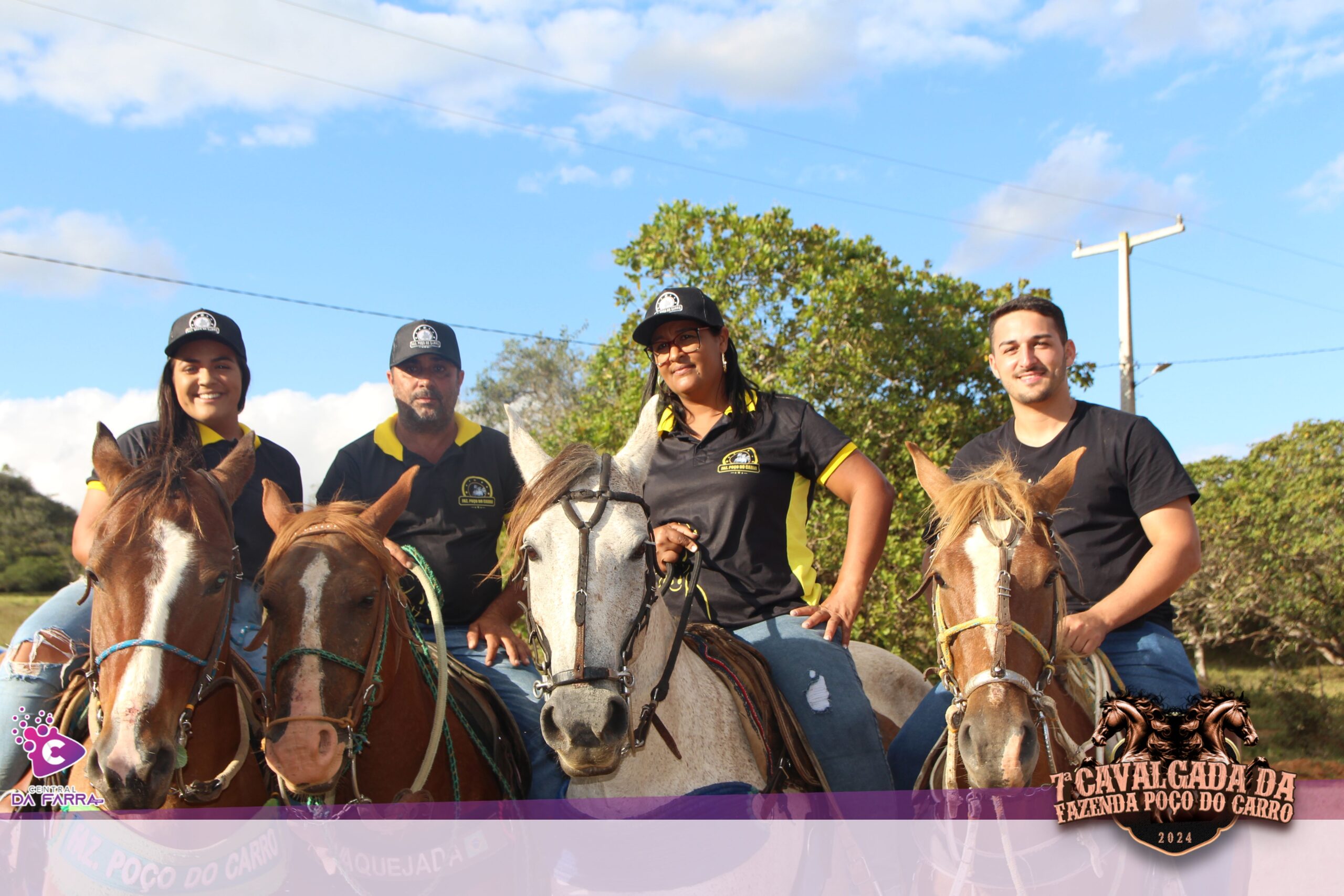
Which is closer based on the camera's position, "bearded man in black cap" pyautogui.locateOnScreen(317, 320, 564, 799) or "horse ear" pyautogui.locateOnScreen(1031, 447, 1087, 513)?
"horse ear" pyautogui.locateOnScreen(1031, 447, 1087, 513)

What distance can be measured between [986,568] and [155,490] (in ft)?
8.85

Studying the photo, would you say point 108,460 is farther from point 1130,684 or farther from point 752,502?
point 1130,684

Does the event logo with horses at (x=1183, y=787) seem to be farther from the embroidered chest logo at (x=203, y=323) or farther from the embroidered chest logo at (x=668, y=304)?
the embroidered chest logo at (x=203, y=323)

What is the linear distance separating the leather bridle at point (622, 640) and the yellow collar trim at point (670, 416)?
119cm

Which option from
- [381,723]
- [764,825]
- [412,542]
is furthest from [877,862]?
[412,542]

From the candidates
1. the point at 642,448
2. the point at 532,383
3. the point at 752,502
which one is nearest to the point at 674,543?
the point at 642,448

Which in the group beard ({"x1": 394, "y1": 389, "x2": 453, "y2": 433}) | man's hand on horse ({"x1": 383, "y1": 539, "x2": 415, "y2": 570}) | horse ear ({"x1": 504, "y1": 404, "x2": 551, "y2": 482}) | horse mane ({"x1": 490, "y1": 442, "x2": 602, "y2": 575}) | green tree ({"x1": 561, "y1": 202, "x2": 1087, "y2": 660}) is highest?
green tree ({"x1": 561, "y1": 202, "x2": 1087, "y2": 660})

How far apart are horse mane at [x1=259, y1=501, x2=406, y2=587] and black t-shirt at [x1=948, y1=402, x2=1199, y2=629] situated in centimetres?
260

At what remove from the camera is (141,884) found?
3029 mm

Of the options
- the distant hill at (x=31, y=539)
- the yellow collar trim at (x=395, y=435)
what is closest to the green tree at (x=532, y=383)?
the distant hill at (x=31, y=539)

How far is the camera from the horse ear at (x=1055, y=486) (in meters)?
3.25

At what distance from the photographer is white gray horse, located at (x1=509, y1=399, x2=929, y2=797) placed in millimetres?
2658

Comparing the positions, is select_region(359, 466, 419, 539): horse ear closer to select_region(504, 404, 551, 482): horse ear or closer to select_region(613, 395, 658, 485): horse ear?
select_region(504, 404, 551, 482): horse ear

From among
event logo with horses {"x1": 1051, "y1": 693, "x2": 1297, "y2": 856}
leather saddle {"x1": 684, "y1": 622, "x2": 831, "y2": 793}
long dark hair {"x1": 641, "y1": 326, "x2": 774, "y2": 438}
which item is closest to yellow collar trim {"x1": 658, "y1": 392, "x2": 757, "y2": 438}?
long dark hair {"x1": 641, "y1": 326, "x2": 774, "y2": 438}
